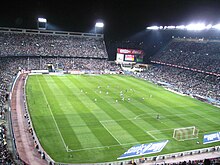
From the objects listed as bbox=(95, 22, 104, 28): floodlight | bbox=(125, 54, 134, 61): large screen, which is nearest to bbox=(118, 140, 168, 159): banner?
bbox=(125, 54, 134, 61): large screen

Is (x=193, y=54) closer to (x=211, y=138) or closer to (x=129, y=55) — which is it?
(x=129, y=55)

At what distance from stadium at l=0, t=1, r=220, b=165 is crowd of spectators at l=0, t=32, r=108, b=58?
1.17 feet

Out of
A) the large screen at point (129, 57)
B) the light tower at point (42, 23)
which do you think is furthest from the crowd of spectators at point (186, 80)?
the light tower at point (42, 23)

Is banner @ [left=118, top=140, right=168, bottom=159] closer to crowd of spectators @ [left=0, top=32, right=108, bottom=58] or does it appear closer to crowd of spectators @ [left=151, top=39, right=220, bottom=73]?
crowd of spectators @ [left=151, top=39, right=220, bottom=73]

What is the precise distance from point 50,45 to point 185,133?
71.9m

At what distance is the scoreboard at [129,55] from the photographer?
305ft

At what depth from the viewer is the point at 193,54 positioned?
81625 millimetres

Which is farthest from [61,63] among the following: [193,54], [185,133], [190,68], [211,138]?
[211,138]

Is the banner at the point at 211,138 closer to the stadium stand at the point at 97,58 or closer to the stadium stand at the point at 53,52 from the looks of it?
the stadium stand at the point at 97,58

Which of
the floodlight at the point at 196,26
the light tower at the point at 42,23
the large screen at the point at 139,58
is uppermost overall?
the light tower at the point at 42,23

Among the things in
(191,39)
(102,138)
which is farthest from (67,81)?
(191,39)

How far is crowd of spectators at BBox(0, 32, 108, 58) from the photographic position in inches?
3391

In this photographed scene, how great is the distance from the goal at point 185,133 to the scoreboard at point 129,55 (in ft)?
201

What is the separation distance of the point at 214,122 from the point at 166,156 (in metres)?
15.7
